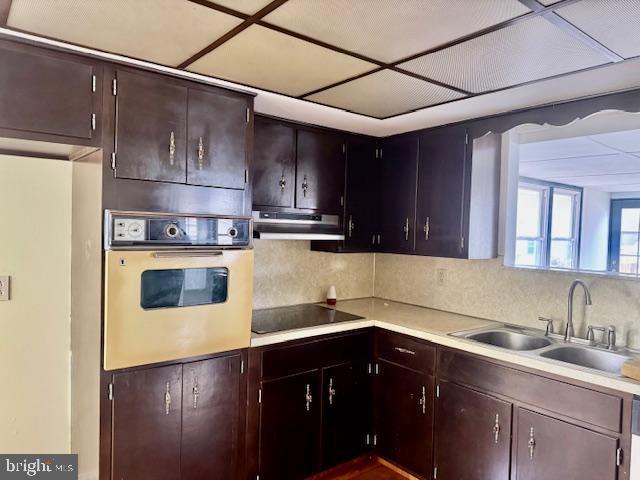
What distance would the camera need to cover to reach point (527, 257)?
4.48 metres

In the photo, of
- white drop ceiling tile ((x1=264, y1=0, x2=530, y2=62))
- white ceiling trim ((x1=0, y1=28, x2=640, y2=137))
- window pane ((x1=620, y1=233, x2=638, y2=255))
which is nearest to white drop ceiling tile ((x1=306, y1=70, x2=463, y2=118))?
white ceiling trim ((x1=0, y1=28, x2=640, y2=137))

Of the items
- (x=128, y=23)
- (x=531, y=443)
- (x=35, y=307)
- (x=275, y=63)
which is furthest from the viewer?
(x=35, y=307)

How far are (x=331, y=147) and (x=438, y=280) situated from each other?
1252mm

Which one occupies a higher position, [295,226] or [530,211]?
[530,211]

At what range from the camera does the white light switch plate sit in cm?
231

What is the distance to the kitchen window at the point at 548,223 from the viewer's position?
4.58 m

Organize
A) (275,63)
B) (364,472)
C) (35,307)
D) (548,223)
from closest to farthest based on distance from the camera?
(275,63) < (35,307) < (364,472) < (548,223)

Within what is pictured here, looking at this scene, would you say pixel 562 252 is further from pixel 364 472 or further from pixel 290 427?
pixel 290 427

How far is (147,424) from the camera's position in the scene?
2080mm

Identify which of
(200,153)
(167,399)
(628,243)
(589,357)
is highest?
(200,153)

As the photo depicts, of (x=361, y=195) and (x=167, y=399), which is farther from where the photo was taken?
→ (x=361, y=195)

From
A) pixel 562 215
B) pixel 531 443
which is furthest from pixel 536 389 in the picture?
pixel 562 215

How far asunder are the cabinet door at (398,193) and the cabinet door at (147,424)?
A: 176 cm

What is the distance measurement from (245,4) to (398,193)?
2.04 meters
